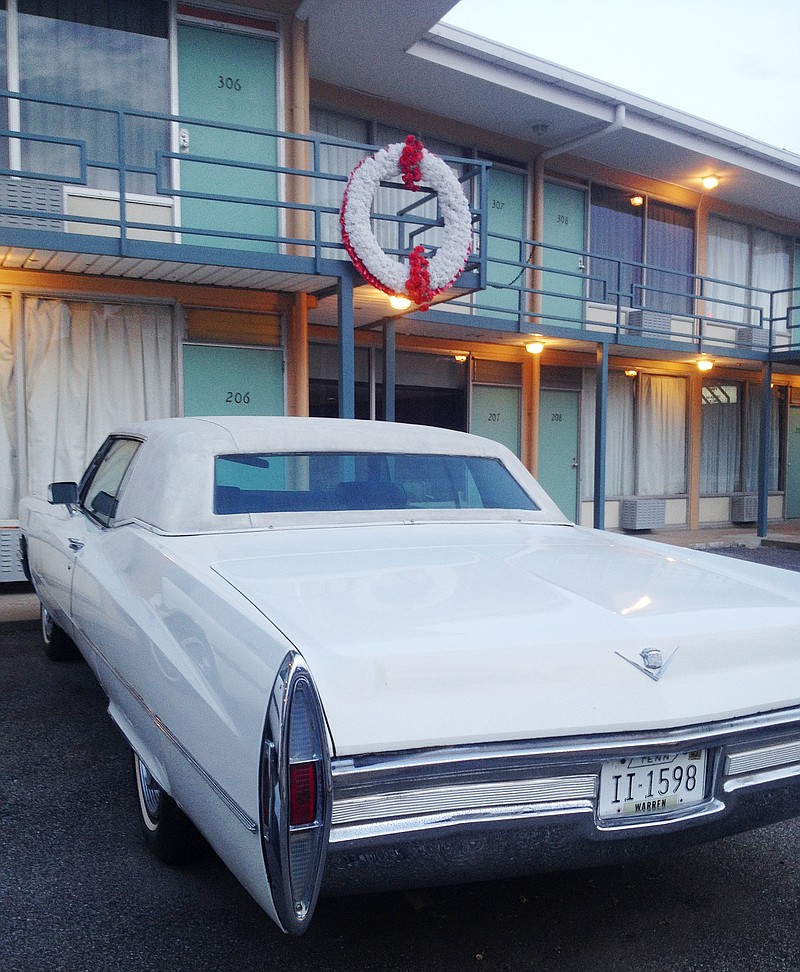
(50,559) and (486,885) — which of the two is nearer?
(486,885)

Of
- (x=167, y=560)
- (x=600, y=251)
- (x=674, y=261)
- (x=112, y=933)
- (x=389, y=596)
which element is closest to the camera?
(x=389, y=596)

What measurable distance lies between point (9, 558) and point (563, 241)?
30.5 ft

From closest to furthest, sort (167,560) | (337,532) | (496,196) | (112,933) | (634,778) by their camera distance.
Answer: (634,778) → (112,933) → (167,560) → (337,532) → (496,196)

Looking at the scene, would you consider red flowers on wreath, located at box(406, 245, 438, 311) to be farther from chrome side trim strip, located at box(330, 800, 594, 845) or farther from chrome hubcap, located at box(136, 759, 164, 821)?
chrome side trim strip, located at box(330, 800, 594, 845)

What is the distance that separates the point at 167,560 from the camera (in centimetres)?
274

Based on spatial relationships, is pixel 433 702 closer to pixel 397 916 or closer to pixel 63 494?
pixel 397 916

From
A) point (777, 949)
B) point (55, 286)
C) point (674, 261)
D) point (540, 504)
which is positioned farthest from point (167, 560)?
point (674, 261)

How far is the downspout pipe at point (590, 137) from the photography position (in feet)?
37.8

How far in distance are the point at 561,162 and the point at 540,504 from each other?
10.6 m

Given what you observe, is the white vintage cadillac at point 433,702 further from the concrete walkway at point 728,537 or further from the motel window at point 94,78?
the concrete walkway at point 728,537

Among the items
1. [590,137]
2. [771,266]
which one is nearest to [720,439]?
[771,266]

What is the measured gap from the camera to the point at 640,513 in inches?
555

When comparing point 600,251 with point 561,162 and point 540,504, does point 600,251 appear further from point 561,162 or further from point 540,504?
point 540,504

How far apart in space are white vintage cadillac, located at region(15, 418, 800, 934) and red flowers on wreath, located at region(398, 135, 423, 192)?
606cm
